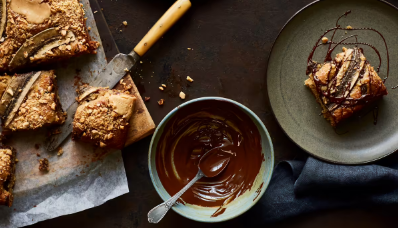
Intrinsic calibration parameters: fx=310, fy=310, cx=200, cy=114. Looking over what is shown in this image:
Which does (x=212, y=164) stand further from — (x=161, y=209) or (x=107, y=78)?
(x=107, y=78)

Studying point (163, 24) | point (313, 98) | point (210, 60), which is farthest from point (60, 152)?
point (313, 98)

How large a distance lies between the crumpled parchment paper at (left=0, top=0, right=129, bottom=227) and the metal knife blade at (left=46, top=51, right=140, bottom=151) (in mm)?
61

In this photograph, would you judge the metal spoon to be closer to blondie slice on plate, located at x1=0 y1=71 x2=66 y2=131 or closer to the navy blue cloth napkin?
the navy blue cloth napkin

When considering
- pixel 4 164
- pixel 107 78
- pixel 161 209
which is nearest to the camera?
pixel 161 209

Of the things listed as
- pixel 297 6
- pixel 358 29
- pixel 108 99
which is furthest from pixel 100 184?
pixel 358 29

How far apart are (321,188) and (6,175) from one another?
2349mm

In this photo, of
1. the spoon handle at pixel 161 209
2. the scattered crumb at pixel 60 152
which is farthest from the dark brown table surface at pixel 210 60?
the scattered crumb at pixel 60 152

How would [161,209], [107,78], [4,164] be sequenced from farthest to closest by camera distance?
[107,78] < [4,164] < [161,209]

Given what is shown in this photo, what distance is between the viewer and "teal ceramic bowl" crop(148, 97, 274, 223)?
2.13 metres

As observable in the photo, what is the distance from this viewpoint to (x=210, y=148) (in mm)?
2359

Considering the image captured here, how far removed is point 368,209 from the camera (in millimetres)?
2447

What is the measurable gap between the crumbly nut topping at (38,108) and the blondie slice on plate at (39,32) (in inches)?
7.4

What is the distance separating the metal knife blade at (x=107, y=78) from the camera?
234 centimetres

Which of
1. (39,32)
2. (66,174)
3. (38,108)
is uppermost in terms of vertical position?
(39,32)
